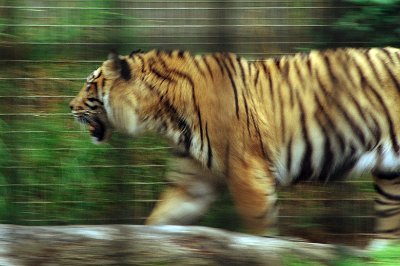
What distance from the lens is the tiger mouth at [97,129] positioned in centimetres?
429

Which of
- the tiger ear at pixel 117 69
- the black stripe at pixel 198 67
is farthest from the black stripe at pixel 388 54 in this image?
the tiger ear at pixel 117 69

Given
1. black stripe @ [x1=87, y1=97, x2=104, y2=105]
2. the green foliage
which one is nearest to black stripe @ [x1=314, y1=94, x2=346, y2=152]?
the green foliage

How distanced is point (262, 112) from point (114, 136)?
0.92 metres

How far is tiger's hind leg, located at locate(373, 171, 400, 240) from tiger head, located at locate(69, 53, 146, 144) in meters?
1.43

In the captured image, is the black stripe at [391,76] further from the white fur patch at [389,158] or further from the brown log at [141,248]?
the brown log at [141,248]

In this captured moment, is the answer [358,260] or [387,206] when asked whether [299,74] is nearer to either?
[387,206]

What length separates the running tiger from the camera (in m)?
3.99

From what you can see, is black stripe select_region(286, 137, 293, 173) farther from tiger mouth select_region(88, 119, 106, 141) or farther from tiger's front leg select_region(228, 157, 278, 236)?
tiger mouth select_region(88, 119, 106, 141)

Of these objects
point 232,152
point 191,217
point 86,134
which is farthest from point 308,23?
point 86,134

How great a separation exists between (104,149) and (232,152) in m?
1.03

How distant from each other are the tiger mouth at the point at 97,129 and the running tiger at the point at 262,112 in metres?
0.01

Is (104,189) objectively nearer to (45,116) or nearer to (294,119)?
(45,116)

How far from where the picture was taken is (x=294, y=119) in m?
4.15

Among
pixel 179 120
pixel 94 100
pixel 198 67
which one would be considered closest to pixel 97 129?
pixel 94 100
